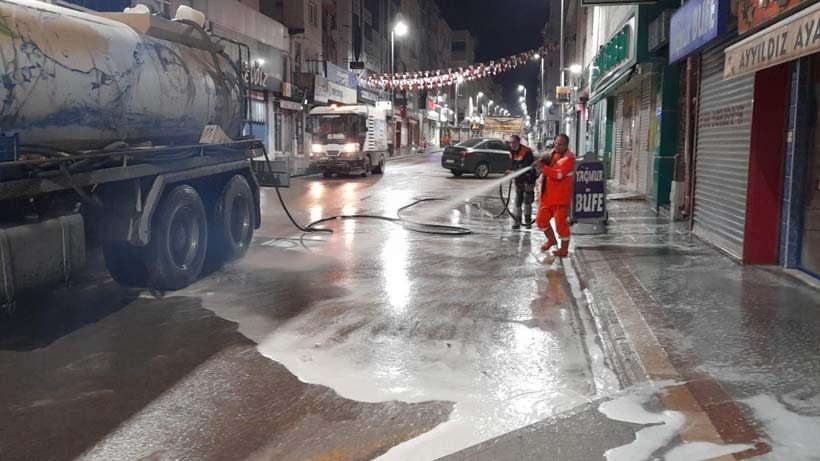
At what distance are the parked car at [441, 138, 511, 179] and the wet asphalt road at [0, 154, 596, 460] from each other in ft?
65.7

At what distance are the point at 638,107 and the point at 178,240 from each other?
1573 centimetres

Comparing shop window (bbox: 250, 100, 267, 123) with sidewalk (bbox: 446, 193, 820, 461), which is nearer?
sidewalk (bbox: 446, 193, 820, 461)

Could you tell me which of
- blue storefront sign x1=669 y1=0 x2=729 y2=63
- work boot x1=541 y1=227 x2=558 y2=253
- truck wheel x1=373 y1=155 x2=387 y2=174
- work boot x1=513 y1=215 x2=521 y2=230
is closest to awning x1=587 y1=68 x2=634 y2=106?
blue storefront sign x1=669 y1=0 x2=729 y2=63

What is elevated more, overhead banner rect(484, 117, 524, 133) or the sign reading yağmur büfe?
overhead banner rect(484, 117, 524, 133)

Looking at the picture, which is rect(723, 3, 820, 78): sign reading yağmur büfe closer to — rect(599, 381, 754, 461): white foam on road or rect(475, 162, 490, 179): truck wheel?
rect(599, 381, 754, 461): white foam on road

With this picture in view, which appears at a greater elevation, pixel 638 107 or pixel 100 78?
pixel 638 107

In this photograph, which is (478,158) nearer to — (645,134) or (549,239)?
(645,134)

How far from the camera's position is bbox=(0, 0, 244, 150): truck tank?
6301 mm

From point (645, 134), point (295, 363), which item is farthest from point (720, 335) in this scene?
point (645, 134)

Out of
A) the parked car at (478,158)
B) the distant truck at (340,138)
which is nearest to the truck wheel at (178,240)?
the distant truck at (340,138)

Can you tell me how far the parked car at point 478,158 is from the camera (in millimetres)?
29984

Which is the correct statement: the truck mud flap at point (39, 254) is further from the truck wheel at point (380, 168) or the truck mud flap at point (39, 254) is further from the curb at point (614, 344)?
the truck wheel at point (380, 168)

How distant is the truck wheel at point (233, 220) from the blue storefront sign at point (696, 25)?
266 inches

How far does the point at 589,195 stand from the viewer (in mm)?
12773
